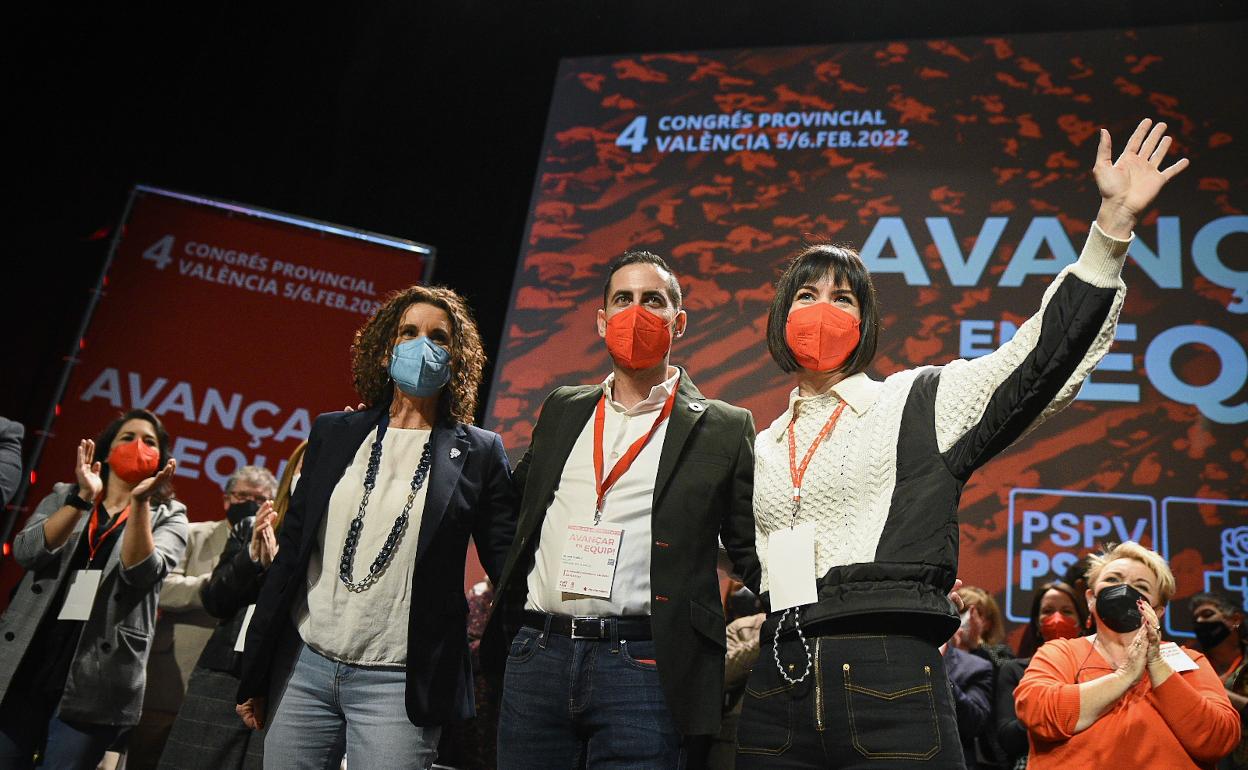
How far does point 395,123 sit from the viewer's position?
264 inches

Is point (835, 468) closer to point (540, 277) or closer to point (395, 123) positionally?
point (540, 277)

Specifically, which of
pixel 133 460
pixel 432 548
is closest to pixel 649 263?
pixel 432 548

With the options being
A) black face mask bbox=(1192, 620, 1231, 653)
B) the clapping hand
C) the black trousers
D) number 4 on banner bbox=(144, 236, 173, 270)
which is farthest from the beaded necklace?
number 4 on banner bbox=(144, 236, 173, 270)

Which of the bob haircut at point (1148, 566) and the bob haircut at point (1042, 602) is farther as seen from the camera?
the bob haircut at point (1042, 602)

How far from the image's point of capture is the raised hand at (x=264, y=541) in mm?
2479

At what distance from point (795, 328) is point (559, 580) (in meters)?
0.69

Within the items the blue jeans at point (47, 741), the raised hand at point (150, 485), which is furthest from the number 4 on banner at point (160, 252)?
the blue jeans at point (47, 741)

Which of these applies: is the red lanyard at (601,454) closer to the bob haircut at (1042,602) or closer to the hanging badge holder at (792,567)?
the hanging badge holder at (792,567)

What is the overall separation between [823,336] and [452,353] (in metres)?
0.99

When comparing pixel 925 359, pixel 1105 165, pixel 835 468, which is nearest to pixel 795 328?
pixel 835 468

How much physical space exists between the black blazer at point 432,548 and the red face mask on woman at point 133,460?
3.90ft

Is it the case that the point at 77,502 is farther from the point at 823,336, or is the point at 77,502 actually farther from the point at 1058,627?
the point at 1058,627

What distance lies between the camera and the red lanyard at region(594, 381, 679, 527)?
2139mm

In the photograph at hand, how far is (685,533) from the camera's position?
2041 millimetres
